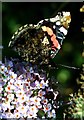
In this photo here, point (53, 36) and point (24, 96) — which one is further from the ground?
point (53, 36)

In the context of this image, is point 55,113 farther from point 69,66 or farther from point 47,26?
point 47,26

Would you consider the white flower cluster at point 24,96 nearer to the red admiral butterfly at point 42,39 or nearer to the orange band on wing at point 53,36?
the red admiral butterfly at point 42,39

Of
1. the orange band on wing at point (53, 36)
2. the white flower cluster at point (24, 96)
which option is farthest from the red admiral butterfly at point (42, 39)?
the white flower cluster at point (24, 96)

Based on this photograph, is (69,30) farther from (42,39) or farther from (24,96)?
(24,96)

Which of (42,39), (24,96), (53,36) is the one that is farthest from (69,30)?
(24,96)

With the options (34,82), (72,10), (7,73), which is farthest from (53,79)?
(72,10)

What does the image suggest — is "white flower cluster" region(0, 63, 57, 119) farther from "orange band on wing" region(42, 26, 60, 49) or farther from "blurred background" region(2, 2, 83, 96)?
"orange band on wing" region(42, 26, 60, 49)

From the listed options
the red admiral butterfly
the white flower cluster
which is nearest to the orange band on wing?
the red admiral butterfly
